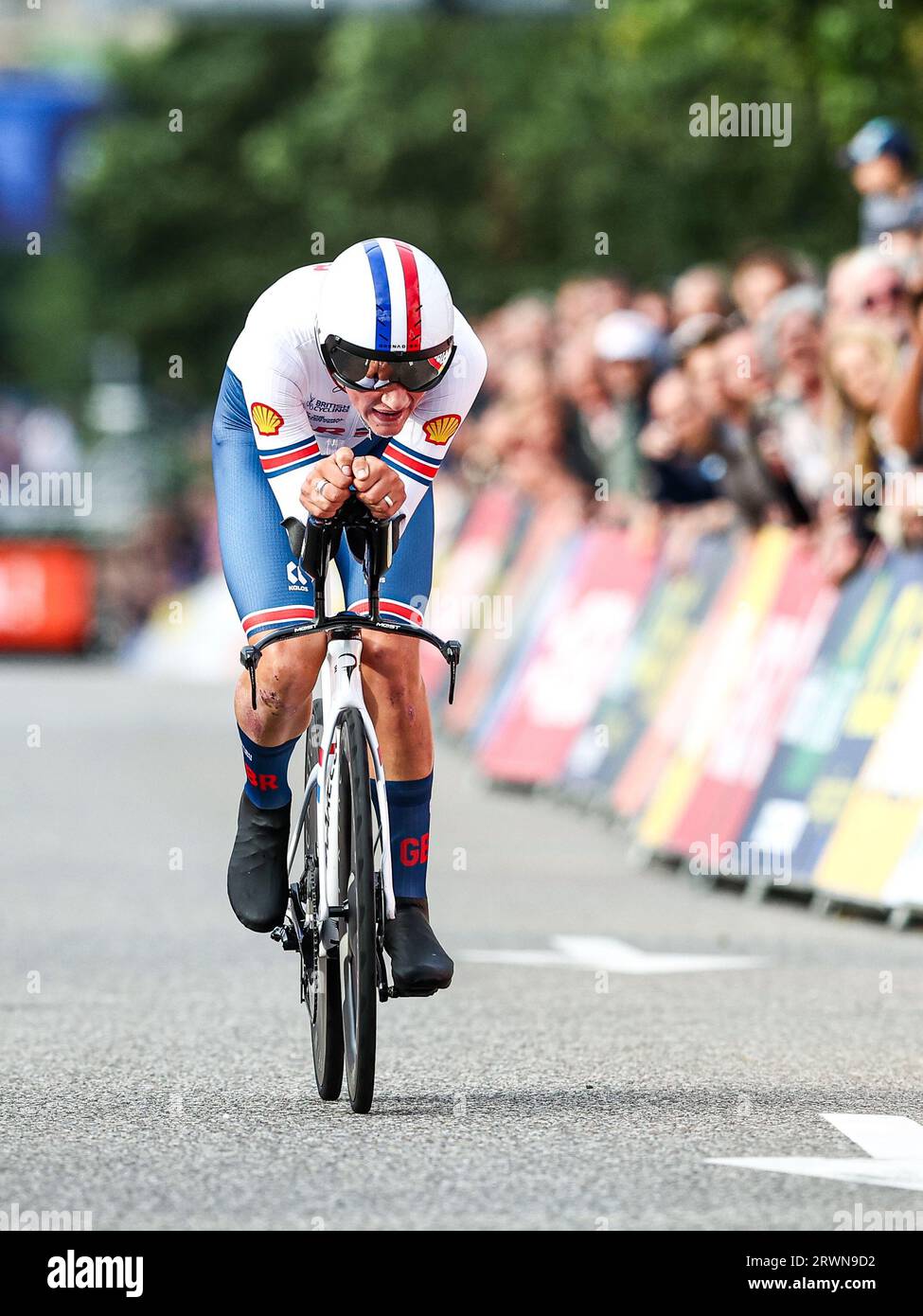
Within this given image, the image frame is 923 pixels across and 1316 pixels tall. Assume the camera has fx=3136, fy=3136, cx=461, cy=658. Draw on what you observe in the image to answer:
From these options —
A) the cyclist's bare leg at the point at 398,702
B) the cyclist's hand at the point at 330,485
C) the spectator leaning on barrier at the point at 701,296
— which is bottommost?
the cyclist's bare leg at the point at 398,702

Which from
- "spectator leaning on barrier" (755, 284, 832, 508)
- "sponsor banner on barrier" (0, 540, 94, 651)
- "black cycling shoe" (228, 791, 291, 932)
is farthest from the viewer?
"sponsor banner on barrier" (0, 540, 94, 651)

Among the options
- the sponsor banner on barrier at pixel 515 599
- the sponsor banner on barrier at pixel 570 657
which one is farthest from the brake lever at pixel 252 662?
the sponsor banner on barrier at pixel 515 599

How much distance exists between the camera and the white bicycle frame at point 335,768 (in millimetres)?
7004

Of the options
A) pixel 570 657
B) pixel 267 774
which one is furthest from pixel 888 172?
pixel 267 774

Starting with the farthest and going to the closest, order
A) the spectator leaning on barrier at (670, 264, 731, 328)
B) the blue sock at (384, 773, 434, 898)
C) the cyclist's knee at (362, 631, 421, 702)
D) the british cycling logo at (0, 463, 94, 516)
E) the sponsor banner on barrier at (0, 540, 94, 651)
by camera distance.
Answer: the british cycling logo at (0, 463, 94, 516) < the sponsor banner on barrier at (0, 540, 94, 651) < the spectator leaning on barrier at (670, 264, 731, 328) < the blue sock at (384, 773, 434, 898) < the cyclist's knee at (362, 631, 421, 702)

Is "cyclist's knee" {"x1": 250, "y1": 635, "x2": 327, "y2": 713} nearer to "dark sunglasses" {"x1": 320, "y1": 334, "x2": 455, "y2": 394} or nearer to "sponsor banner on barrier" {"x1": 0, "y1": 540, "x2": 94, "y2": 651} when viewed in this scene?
"dark sunglasses" {"x1": 320, "y1": 334, "x2": 455, "y2": 394}

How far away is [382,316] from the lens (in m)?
6.72

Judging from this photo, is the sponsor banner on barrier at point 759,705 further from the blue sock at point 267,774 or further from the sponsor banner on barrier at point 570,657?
the blue sock at point 267,774

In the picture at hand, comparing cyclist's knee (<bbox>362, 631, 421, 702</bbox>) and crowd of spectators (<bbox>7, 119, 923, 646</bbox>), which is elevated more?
crowd of spectators (<bbox>7, 119, 923, 646</bbox>)

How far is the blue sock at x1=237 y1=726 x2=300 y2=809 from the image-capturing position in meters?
7.44

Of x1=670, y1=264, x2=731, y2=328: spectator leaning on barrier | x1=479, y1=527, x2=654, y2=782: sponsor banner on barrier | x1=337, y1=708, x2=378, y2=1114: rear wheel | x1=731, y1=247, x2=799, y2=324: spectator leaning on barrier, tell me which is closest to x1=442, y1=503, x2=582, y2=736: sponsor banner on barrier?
x1=479, y1=527, x2=654, y2=782: sponsor banner on barrier

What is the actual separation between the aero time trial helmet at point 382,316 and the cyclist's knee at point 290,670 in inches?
27.4
